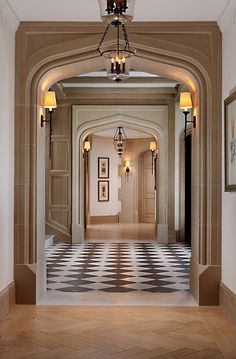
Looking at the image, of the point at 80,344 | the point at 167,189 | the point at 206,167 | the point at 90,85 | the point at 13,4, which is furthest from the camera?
the point at 167,189

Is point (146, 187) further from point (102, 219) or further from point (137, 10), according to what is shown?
point (137, 10)

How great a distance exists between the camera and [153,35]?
652 centimetres

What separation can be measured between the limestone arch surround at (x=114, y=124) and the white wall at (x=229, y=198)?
24.3 ft

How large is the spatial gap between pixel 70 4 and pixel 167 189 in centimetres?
853

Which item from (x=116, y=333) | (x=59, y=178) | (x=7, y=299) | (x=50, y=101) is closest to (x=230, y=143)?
(x=116, y=333)

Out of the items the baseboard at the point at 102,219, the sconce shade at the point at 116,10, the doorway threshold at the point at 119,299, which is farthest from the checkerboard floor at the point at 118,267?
the baseboard at the point at 102,219

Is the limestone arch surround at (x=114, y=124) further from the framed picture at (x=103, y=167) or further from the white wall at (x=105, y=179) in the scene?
the framed picture at (x=103, y=167)

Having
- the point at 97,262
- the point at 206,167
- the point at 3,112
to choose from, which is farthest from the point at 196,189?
the point at 97,262

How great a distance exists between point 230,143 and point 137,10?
1.80m

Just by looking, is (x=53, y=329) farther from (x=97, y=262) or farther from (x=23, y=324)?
(x=97, y=262)

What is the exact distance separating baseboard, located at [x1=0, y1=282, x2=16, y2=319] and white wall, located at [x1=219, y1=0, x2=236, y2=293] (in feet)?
7.81

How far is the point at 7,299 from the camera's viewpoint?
5.84 metres

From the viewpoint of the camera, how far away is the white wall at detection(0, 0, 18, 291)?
575 cm

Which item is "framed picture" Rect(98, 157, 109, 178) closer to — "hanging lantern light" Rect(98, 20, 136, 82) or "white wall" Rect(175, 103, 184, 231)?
"white wall" Rect(175, 103, 184, 231)
